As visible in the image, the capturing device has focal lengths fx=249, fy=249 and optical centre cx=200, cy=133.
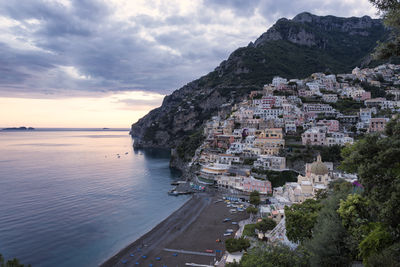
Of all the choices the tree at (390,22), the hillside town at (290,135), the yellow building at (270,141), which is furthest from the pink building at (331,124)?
the tree at (390,22)

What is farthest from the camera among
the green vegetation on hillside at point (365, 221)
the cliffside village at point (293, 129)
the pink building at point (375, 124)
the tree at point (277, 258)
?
the pink building at point (375, 124)

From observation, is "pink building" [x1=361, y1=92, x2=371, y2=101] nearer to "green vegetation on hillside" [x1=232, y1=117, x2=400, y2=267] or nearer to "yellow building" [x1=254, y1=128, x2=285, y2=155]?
"yellow building" [x1=254, y1=128, x2=285, y2=155]

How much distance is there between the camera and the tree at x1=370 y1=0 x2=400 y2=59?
415 inches

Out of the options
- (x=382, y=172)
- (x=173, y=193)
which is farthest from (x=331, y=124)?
(x=382, y=172)

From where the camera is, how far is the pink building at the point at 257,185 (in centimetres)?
5253

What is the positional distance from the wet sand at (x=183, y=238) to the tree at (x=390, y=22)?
2629 centimetres

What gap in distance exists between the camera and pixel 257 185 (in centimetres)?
5356

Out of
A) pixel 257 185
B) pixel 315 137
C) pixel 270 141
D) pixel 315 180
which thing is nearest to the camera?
pixel 315 180

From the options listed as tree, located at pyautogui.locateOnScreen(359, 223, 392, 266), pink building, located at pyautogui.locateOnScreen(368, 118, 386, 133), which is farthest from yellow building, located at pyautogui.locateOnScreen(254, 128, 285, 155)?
tree, located at pyautogui.locateOnScreen(359, 223, 392, 266)

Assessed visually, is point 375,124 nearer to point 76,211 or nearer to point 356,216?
point 356,216

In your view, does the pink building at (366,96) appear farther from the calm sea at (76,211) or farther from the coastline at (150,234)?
the coastline at (150,234)

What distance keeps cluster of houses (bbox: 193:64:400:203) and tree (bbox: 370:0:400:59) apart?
109 ft

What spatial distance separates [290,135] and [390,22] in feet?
212

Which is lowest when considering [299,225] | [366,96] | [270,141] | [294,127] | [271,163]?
[299,225]
